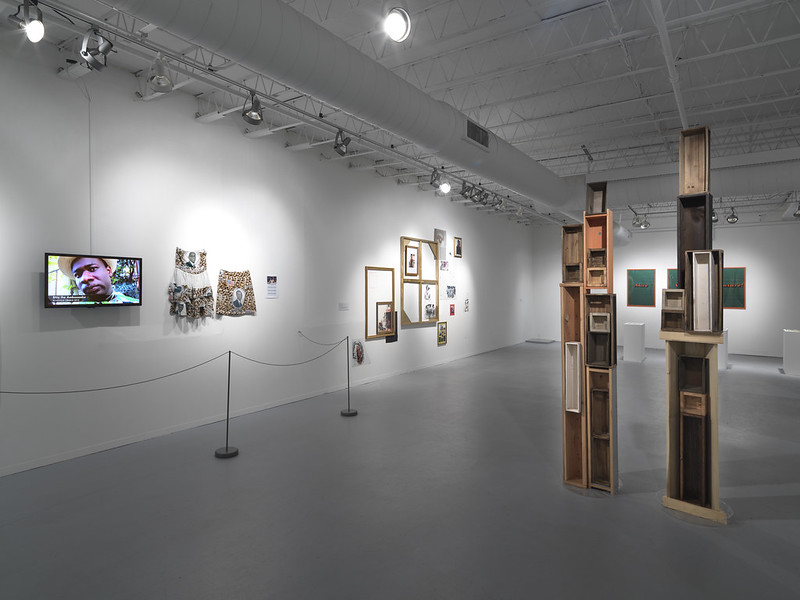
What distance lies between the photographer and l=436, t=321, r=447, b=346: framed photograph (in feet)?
38.4

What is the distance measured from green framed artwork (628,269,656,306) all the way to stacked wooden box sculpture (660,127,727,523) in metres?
12.4

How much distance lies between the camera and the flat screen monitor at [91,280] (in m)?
4.90

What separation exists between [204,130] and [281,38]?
3344 mm

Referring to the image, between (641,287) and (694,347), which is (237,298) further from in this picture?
(641,287)

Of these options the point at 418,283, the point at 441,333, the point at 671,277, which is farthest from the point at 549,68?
the point at 671,277

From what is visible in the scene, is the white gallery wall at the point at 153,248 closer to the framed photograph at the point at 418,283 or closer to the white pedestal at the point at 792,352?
the framed photograph at the point at 418,283

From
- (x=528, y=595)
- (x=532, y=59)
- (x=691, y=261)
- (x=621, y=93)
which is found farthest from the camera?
(x=621, y=93)

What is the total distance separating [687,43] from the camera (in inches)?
215

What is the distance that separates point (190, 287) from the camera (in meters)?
6.25

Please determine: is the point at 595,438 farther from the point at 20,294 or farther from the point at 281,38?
the point at 20,294

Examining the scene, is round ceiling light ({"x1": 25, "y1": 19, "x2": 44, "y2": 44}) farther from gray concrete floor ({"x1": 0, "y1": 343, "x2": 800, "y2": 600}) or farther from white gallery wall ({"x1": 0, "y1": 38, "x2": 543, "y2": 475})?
gray concrete floor ({"x1": 0, "y1": 343, "x2": 800, "y2": 600})

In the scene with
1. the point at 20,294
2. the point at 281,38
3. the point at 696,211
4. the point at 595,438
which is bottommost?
the point at 595,438

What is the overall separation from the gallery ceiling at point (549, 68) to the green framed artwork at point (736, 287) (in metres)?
5.97

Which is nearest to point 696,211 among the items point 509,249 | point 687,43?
point 687,43
